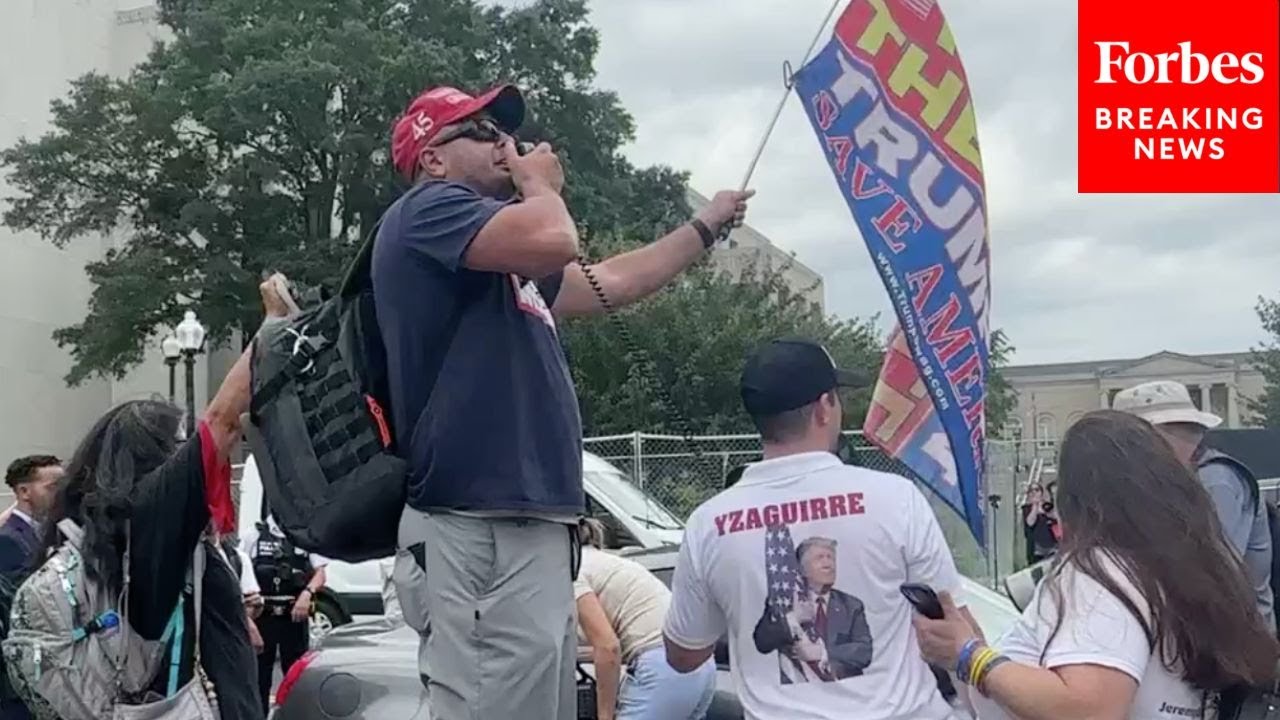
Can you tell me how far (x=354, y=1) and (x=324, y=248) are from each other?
22.5ft

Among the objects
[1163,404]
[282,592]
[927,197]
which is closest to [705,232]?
[1163,404]

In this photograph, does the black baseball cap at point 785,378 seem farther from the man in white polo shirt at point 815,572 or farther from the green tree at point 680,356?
the green tree at point 680,356

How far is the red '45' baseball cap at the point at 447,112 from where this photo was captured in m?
3.05

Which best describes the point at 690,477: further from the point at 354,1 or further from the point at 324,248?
the point at 354,1

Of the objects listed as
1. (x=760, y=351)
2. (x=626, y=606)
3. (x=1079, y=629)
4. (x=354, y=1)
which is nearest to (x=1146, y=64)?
(x=626, y=606)

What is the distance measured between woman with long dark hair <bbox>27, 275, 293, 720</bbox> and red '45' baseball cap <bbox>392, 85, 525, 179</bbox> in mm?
518

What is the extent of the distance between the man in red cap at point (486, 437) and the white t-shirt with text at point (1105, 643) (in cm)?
91

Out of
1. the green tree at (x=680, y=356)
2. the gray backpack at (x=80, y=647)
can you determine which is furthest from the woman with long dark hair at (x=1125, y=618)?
the green tree at (x=680, y=356)

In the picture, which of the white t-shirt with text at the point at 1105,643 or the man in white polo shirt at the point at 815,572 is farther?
the man in white polo shirt at the point at 815,572

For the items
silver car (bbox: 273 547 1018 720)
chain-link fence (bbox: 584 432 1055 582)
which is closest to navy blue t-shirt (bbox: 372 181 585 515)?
silver car (bbox: 273 547 1018 720)

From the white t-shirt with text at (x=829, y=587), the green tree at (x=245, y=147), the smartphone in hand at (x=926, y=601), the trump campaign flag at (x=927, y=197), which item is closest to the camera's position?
the smartphone in hand at (x=926, y=601)

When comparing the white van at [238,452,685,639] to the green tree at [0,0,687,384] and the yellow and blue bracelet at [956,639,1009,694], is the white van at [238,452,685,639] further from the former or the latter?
the green tree at [0,0,687,384]

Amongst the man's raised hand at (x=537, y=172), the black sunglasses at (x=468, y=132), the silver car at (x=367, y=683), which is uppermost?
the black sunglasses at (x=468, y=132)

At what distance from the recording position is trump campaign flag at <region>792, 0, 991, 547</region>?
26.0ft
